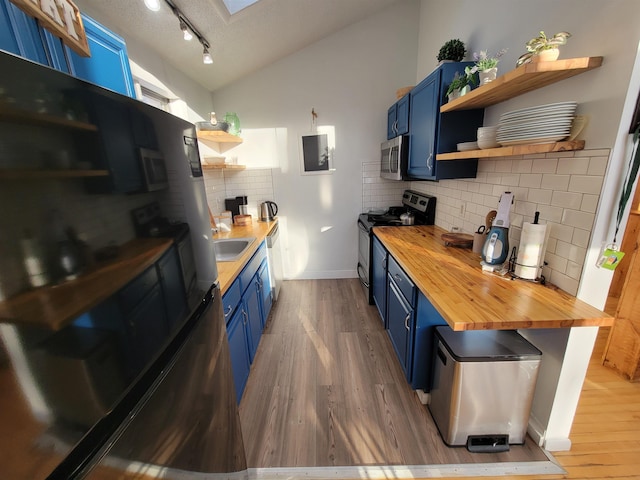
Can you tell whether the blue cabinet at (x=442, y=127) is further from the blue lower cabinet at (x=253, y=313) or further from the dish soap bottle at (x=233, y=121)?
the dish soap bottle at (x=233, y=121)

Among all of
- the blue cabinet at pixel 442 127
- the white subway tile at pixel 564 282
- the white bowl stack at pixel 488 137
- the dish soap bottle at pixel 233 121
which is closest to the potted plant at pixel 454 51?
the blue cabinet at pixel 442 127

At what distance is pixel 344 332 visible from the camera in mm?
2623

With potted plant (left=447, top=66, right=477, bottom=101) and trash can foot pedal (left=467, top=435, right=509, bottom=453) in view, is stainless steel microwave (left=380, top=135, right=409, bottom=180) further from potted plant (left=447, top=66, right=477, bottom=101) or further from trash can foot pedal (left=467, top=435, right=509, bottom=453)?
trash can foot pedal (left=467, top=435, right=509, bottom=453)

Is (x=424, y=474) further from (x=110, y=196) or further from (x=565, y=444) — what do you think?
(x=110, y=196)

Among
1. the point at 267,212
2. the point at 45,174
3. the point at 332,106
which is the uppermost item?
the point at 332,106

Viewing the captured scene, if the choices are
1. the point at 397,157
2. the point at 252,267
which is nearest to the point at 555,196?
the point at 397,157

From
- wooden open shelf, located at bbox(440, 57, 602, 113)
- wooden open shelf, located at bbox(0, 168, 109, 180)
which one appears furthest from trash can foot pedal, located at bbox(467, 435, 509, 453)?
wooden open shelf, located at bbox(0, 168, 109, 180)

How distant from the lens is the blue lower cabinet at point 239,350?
65.8 inches

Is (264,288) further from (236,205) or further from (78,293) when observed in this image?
(78,293)

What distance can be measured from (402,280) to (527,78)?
1274 mm

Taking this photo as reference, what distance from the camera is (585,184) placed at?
48.4 inches

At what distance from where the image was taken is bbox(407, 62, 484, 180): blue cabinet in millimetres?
2018

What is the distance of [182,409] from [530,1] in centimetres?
245

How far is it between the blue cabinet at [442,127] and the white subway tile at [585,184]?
0.84m
